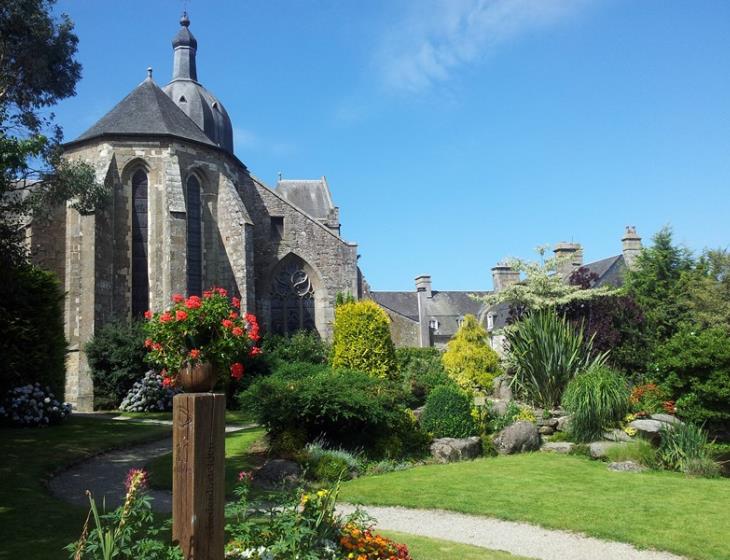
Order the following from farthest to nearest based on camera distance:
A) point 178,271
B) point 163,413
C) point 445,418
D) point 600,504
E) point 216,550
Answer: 1. point 178,271
2. point 163,413
3. point 445,418
4. point 600,504
5. point 216,550

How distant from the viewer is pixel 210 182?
25.8 metres

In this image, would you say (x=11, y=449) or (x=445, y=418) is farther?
(x=445, y=418)

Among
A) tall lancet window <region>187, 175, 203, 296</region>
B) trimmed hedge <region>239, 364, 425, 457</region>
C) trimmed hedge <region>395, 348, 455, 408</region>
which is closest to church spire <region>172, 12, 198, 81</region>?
tall lancet window <region>187, 175, 203, 296</region>

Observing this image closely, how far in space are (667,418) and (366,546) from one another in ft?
29.5

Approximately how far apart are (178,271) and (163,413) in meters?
5.92

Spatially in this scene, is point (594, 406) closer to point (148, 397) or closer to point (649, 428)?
point (649, 428)

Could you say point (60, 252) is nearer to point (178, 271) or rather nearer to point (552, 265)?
point (178, 271)

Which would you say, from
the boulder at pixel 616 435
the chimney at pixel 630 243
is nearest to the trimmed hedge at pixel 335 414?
the boulder at pixel 616 435

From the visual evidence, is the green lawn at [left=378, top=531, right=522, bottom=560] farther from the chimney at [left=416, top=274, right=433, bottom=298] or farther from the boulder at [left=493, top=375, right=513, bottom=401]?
the chimney at [left=416, top=274, right=433, bottom=298]

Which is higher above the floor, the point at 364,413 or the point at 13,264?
the point at 13,264

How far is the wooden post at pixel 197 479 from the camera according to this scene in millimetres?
3980

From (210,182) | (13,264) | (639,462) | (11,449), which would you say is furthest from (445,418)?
(210,182)

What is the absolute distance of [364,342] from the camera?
15.0m

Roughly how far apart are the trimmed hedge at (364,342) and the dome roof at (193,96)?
68.6 ft
